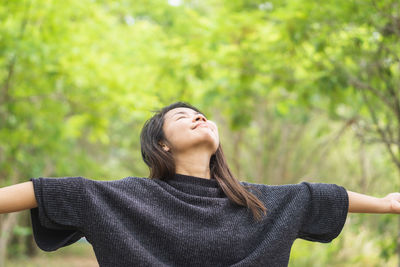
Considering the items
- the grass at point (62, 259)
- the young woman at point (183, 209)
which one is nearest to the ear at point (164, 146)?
the young woman at point (183, 209)

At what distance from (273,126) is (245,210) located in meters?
10.2

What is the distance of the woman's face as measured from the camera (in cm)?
232

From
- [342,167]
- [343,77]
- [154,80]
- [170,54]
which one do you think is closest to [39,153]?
[154,80]

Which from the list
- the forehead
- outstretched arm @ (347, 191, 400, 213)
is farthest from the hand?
the forehead

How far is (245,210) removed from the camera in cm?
228

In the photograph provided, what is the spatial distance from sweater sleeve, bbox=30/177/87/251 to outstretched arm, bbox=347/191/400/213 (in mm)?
1128

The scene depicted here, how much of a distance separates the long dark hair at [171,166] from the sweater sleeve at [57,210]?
0.37 m

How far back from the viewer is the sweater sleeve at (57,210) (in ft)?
6.61

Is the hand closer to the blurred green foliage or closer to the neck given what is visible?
the neck

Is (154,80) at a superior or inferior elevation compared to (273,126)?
superior

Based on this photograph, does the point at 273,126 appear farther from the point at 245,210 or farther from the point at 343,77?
the point at 245,210

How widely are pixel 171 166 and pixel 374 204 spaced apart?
87 centimetres

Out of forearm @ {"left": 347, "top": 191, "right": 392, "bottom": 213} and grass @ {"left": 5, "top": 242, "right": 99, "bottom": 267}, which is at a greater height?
forearm @ {"left": 347, "top": 191, "right": 392, "bottom": 213}

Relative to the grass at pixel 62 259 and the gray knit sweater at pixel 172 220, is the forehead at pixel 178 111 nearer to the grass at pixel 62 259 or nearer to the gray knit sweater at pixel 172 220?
the gray knit sweater at pixel 172 220
